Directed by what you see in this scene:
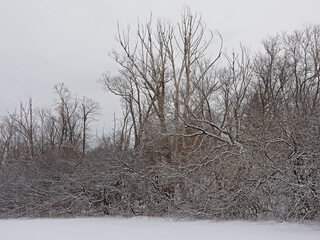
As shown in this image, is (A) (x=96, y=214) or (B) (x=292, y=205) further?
(A) (x=96, y=214)

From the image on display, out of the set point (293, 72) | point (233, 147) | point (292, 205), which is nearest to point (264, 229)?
point (292, 205)

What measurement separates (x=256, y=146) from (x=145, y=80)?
6317 millimetres

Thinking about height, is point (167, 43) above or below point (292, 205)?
above

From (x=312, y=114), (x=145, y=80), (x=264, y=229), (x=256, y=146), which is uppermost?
(x=145, y=80)

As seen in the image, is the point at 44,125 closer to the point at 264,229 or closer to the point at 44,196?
the point at 44,196

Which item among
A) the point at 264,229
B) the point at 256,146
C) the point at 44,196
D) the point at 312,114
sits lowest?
the point at 264,229

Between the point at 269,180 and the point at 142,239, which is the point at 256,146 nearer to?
the point at 269,180

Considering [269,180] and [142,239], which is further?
[269,180]

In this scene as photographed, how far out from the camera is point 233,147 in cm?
1045

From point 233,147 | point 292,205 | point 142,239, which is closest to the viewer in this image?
point 142,239

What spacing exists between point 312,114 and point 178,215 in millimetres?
4804

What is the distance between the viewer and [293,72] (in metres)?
24.0

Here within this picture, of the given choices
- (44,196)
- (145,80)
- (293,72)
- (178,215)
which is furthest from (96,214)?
(293,72)

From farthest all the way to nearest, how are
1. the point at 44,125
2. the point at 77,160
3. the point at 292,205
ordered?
the point at 44,125, the point at 77,160, the point at 292,205
